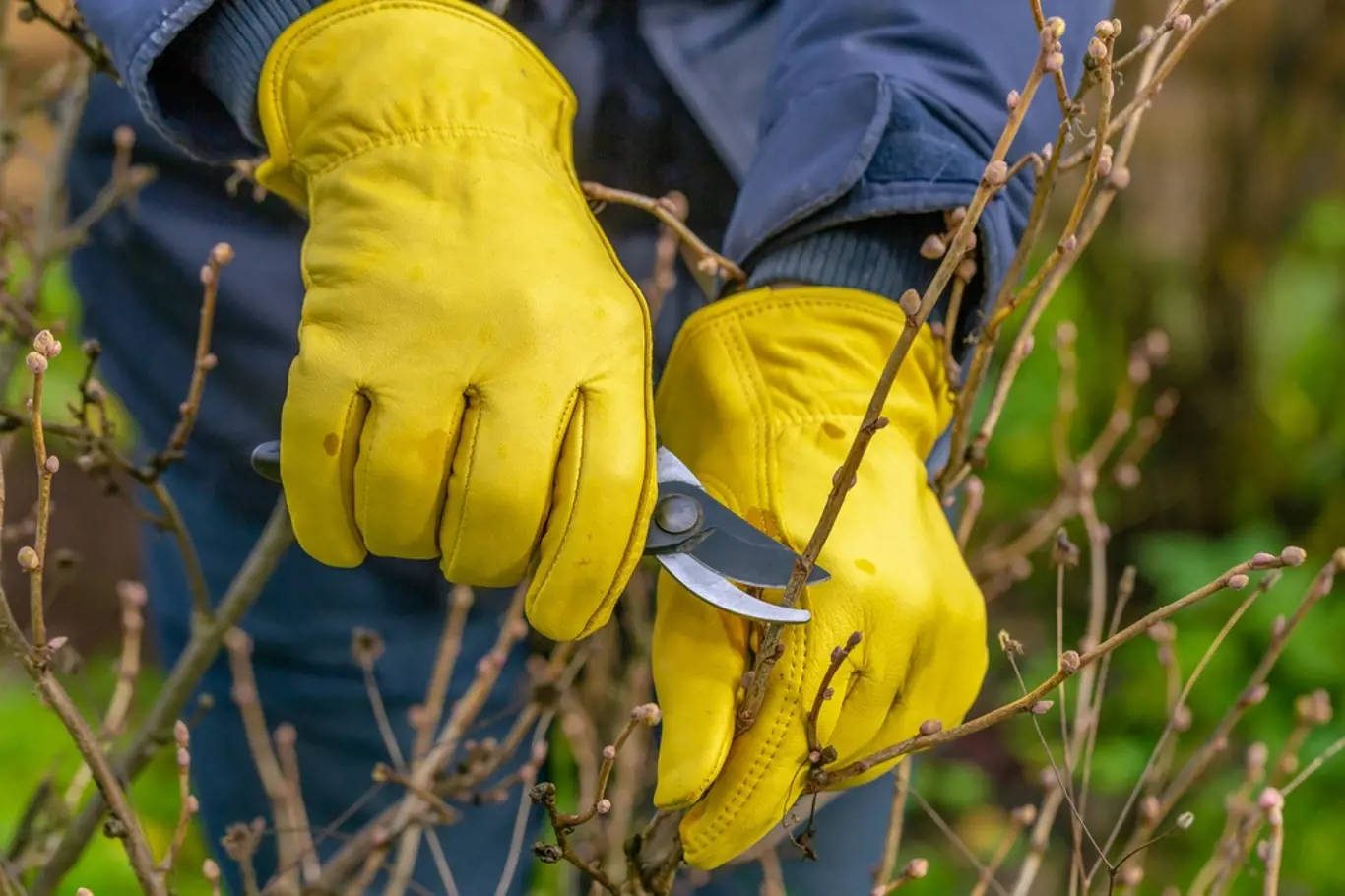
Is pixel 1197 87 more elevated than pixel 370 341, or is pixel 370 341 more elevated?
pixel 370 341

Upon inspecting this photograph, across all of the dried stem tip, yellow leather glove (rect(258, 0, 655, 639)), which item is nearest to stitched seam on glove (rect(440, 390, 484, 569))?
yellow leather glove (rect(258, 0, 655, 639))

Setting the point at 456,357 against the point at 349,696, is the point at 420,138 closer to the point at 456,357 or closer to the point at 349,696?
the point at 456,357

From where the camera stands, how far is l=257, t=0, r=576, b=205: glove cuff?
2.65 feet

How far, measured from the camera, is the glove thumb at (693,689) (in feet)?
2.46

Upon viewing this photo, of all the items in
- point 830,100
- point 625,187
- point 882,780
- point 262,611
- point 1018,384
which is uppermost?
point 830,100

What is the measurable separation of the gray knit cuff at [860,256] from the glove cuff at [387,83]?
186mm

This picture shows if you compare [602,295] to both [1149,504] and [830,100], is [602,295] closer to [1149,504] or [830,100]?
[830,100]

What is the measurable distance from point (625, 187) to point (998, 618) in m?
2.13

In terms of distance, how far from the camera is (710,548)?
29.5 inches

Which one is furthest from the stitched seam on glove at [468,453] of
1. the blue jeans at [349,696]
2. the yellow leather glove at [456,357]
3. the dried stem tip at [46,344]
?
the blue jeans at [349,696]

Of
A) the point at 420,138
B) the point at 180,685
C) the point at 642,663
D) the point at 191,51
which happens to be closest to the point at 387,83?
the point at 420,138

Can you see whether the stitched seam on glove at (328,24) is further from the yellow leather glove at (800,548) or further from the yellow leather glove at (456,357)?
the yellow leather glove at (800,548)

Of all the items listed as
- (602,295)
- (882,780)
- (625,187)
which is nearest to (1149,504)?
(882,780)

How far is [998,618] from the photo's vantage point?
3053mm
